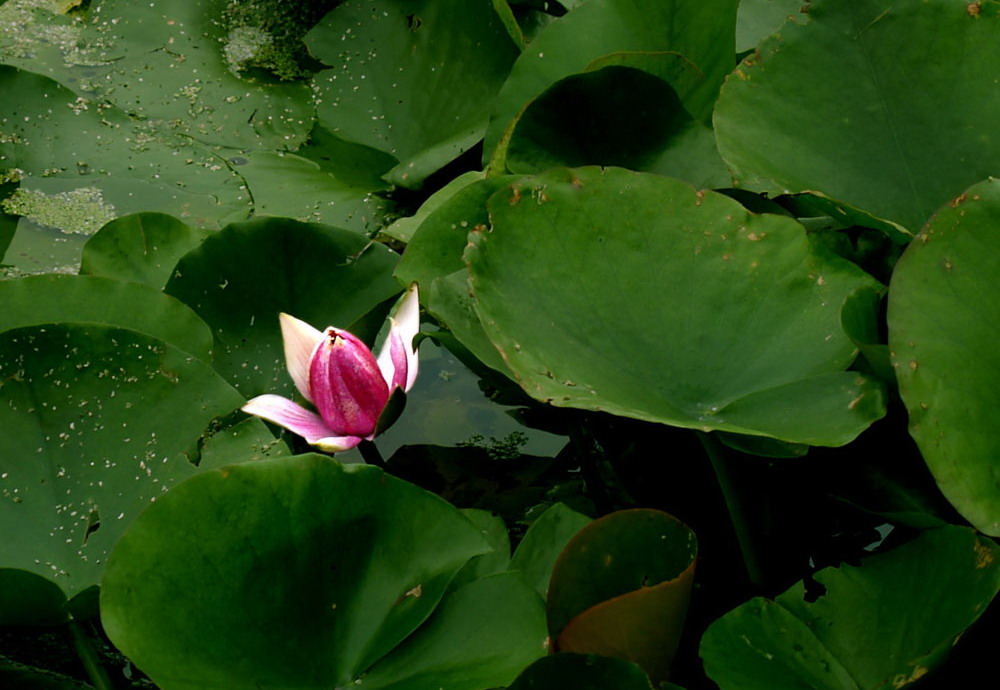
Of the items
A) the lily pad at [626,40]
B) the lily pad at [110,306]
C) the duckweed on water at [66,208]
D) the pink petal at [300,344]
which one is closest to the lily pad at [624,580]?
the pink petal at [300,344]

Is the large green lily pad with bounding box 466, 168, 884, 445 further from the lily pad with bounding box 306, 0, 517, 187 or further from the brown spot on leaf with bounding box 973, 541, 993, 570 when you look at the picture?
the lily pad with bounding box 306, 0, 517, 187

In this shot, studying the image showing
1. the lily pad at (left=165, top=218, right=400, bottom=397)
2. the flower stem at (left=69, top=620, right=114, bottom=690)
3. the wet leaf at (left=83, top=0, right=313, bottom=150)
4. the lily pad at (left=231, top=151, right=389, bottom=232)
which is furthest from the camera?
the wet leaf at (left=83, top=0, right=313, bottom=150)

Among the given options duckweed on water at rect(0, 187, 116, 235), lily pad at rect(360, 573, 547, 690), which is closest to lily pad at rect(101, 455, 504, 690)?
lily pad at rect(360, 573, 547, 690)

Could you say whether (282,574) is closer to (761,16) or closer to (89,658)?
(89,658)

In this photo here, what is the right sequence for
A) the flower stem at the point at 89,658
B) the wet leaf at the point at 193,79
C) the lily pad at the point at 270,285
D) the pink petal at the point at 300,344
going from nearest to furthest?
the flower stem at the point at 89,658 → the pink petal at the point at 300,344 → the lily pad at the point at 270,285 → the wet leaf at the point at 193,79

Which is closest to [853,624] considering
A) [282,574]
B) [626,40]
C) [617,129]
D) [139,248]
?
[282,574]

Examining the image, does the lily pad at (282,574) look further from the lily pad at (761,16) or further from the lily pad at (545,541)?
the lily pad at (761,16)

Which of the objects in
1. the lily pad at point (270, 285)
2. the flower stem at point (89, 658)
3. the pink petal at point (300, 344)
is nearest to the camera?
the flower stem at point (89, 658)

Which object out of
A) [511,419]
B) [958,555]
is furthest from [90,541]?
[958,555]

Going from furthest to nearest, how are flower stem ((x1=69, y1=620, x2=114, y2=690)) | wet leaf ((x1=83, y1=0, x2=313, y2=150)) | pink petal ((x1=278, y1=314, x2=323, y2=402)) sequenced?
wet leaf ((x1=83, y1=0, x2=313, y2=150)) < pink petal ((x1=278, y1=314, x2=323, y2=402)) < flower stem ((x1=69, y1=620, x2=114, y2=690))
